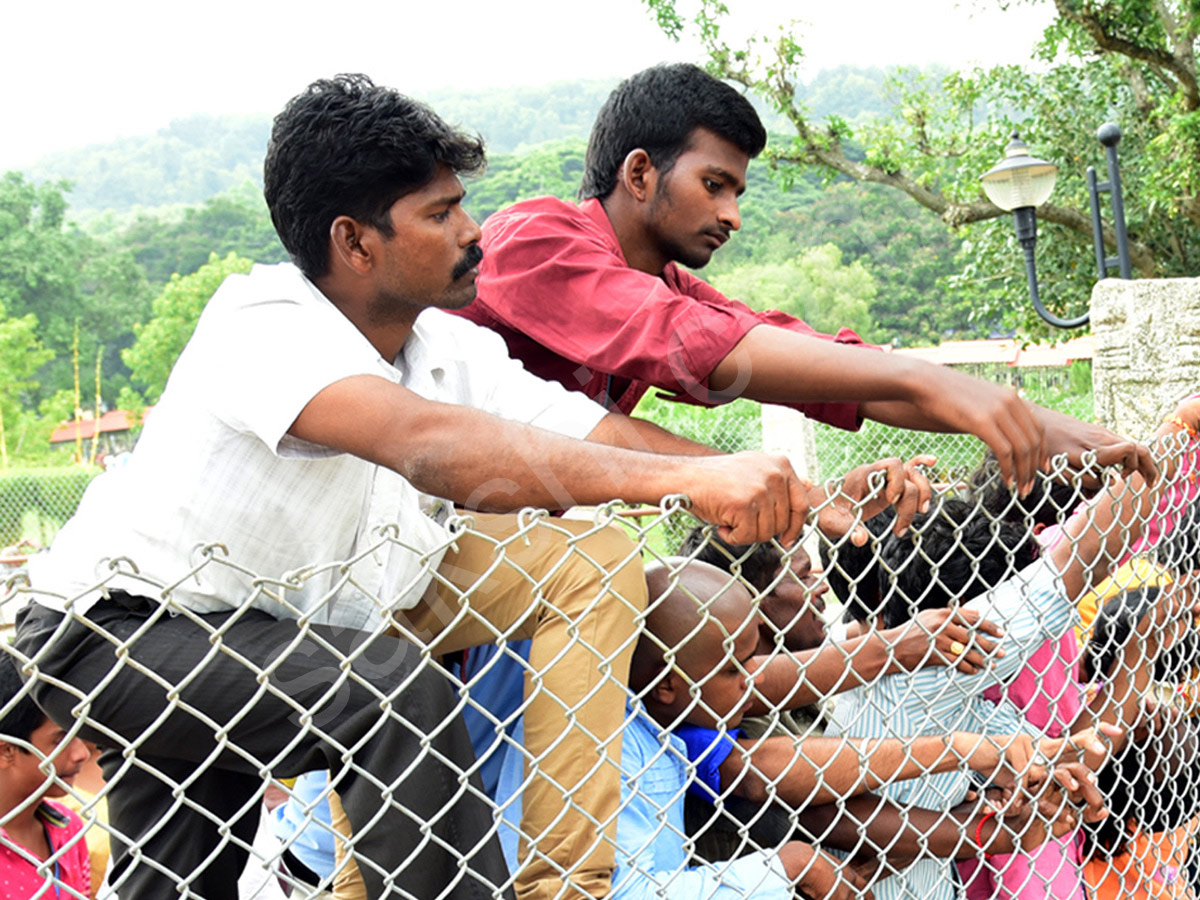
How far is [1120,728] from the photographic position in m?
2.37

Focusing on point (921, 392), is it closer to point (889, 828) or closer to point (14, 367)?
point (889, 828)

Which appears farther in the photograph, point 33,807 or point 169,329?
point 169,329

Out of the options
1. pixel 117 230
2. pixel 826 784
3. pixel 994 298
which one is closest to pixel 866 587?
pixel 826 784

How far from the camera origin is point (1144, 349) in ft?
21.2

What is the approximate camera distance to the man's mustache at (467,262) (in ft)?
6.55

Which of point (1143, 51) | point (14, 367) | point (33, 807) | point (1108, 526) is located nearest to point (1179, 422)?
point (1108, 526)

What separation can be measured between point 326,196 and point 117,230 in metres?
82.8

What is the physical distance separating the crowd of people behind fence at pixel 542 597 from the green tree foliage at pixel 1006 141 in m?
9.87

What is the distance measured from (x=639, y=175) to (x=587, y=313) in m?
0.55

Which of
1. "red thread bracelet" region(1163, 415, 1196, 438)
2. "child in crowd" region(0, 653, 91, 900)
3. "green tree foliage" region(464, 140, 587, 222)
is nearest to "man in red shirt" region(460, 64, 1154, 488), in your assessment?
"red thread bracelet" region(1163, 415, 1196, 438)

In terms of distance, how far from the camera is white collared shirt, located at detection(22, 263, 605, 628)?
65.2 inches

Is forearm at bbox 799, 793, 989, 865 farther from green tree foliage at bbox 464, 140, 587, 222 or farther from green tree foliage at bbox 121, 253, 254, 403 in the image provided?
green tree foliage at bbox 464, 140, 587, 222

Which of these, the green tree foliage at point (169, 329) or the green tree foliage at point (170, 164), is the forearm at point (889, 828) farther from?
the green tree foliage at point (170, 164)

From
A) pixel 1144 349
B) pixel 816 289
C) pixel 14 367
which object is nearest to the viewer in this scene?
pixel 1144 349
